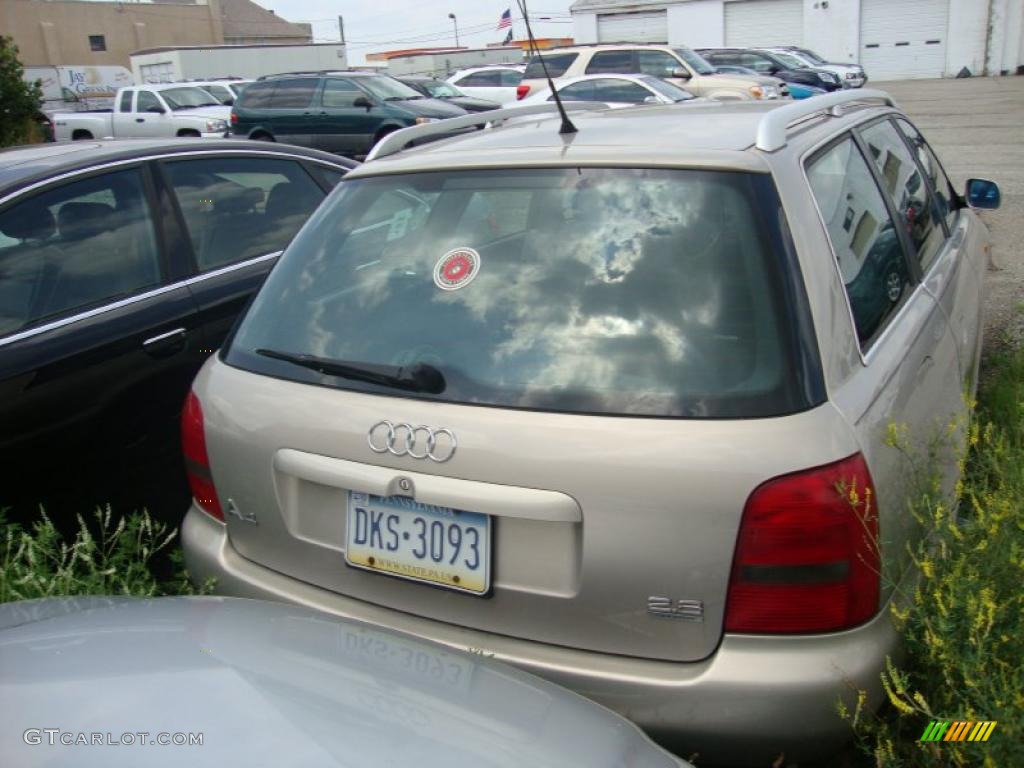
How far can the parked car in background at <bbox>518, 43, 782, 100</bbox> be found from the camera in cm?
1869

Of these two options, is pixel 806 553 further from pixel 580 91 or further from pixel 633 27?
pixel 633 27

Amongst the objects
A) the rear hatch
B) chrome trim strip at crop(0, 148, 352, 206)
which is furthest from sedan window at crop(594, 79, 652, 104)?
the rear hatch

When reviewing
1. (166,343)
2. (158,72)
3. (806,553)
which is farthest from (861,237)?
(158,72)

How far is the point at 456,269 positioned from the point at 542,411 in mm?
540

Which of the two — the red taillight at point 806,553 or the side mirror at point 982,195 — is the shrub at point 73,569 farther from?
the side mirror at point 982,195

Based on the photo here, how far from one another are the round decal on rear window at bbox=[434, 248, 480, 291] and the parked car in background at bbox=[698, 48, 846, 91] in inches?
1005

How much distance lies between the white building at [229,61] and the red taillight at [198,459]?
36910 mm

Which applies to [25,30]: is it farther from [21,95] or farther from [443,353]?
[443,353]

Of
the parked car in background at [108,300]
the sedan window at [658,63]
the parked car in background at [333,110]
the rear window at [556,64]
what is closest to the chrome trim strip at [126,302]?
the parked car in background at [108,300]

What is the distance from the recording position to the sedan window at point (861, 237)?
250 cm

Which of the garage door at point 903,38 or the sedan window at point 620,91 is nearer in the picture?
the sedan window at point 620,91

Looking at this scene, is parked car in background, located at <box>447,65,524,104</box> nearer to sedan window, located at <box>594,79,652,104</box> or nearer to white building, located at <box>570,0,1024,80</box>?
sedan window, located at <box>594,79,652,104</box>

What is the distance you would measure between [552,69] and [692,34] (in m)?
28.7

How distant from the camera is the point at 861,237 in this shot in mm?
2766
